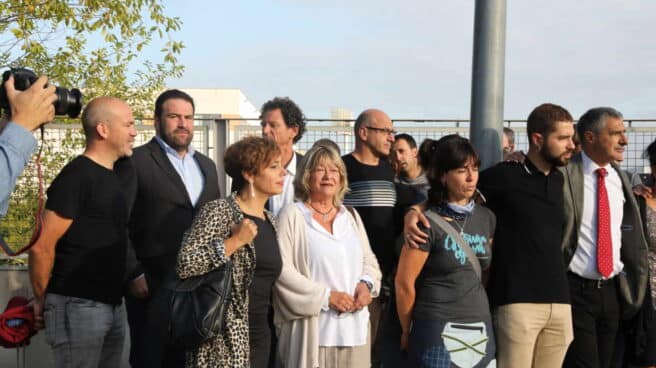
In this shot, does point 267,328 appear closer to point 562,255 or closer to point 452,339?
point 452,339

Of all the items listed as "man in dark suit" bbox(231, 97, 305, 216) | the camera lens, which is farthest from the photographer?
"man in dark suit" bbox(231, 97, 305, 216)

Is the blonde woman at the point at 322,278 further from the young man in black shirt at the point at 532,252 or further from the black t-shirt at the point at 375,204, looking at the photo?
the young man in black shirt at the point at 532,252

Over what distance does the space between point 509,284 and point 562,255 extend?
462 millimetres

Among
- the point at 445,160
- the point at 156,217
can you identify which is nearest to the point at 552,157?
the point at 445,160

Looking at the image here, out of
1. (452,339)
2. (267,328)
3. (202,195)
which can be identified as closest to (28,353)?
(202,195)

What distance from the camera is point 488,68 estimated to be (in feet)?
17.0

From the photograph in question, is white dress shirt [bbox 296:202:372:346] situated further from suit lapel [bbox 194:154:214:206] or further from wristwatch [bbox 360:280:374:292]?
suit lapel [bbox 194:154:214:206]

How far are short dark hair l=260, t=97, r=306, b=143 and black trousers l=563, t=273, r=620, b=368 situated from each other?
228 cm

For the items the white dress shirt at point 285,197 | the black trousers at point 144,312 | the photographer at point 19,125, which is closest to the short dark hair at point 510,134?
the white dress shirt at point 285,197

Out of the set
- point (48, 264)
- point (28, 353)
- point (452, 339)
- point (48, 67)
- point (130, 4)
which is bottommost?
point (28, 353)

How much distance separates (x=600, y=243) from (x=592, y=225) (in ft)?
0.46

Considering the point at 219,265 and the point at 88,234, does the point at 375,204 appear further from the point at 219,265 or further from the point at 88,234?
the point at 88,234

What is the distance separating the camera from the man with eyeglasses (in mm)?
5695

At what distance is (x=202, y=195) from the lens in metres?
5.48
